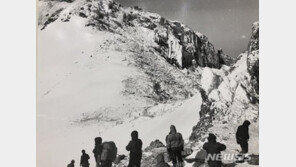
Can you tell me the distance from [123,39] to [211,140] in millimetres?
872

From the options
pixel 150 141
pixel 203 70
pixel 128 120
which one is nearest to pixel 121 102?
pixel 128 120

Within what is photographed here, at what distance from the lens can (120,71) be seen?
3057 mm

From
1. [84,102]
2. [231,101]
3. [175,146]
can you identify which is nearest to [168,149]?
[175,146]

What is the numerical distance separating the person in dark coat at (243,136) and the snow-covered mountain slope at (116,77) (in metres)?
0.14

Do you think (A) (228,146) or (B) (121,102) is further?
(B) (121,102)

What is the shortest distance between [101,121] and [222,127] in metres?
0.78

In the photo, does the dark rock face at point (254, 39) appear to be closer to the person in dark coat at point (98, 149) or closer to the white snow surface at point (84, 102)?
the white snow surface at point (84, 102)

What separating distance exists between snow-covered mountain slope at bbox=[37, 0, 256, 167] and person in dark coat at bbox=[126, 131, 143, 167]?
0.04 metres

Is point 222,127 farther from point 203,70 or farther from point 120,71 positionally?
point 120,71

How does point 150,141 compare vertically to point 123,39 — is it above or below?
below

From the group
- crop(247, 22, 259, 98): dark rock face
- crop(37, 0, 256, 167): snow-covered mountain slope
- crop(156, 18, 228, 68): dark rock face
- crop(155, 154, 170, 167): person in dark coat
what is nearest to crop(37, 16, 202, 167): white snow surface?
crop(37, 0, 256, 167): snow-covered mountain slope

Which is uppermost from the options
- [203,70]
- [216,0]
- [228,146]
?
[216,0]

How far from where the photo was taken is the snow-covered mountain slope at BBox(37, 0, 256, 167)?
9.68 feet

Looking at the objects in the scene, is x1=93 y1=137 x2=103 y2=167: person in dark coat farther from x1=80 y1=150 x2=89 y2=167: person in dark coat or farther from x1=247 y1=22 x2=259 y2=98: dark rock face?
x1=247 y1=22 x2=259 y2=98: dark rock face
